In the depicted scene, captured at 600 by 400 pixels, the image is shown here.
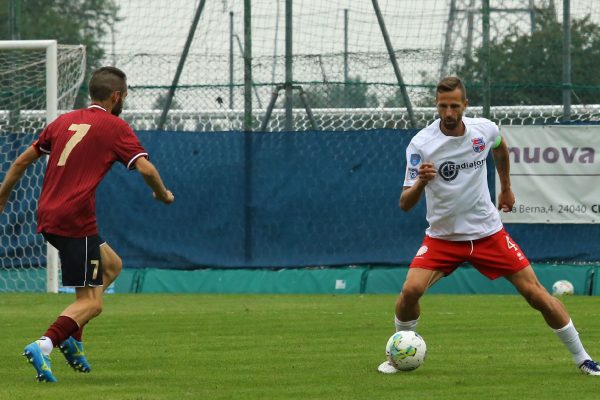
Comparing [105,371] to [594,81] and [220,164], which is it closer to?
[220,164]

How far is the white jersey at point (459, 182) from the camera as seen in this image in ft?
29.5

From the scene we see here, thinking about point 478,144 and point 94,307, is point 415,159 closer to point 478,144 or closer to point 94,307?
point 478,144

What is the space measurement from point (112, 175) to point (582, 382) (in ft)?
34.4

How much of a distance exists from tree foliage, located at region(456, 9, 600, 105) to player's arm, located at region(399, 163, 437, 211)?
8900 millimetres

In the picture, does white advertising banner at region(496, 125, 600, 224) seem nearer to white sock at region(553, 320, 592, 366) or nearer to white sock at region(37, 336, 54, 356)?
white sock at region(553, 320, 592, 366)

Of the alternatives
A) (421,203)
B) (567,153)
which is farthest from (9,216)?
(567,153)

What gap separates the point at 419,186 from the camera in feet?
28.0

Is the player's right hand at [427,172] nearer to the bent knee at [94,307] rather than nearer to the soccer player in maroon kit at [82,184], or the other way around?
the soccer player in maroon kit at [82,184]

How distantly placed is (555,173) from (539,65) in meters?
1.64

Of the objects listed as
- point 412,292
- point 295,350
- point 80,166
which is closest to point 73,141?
point 80,166

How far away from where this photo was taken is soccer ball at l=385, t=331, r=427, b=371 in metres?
8.89

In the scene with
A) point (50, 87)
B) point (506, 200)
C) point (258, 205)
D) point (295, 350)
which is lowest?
point (258, 205)

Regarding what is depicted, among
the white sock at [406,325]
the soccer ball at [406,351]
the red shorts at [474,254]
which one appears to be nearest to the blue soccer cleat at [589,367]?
the red shorts at [474,254]

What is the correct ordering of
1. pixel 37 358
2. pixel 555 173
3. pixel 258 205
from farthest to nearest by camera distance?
pixel 258 205, pixel 555 173, pixel 37 358
